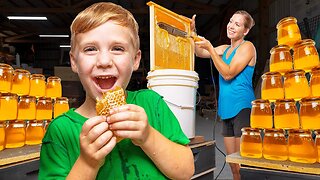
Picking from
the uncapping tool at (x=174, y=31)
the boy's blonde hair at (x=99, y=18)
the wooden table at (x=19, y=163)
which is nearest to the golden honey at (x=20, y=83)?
the wooden table at (x=19, y=163)

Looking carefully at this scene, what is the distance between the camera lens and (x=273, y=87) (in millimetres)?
2459

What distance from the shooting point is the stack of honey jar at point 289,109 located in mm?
2213

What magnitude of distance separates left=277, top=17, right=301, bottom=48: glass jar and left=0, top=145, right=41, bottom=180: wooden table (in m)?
2.14

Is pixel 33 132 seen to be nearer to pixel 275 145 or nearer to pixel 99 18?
pixel 275 145

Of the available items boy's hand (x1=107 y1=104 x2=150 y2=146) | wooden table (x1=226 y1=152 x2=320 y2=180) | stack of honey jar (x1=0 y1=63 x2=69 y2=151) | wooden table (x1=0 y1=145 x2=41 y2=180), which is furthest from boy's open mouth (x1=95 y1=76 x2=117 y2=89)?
stack of honey jar (x1=0 y1=63 x2=69 y2=151)

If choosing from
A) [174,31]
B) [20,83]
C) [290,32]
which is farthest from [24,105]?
[290,32]

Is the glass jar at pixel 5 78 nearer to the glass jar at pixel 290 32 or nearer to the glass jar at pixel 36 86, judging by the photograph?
the glass jar at pixel 36 86

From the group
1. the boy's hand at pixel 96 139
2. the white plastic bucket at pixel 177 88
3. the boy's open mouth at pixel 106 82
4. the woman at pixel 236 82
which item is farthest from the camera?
the woman at pixel 236 82

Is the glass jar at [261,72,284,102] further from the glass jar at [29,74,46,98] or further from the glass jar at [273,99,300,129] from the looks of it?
the glass jar at [29,74,46,98]

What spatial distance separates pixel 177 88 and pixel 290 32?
40.9 inches

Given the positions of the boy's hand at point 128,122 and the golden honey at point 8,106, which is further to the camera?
the golden honey at point 8,106

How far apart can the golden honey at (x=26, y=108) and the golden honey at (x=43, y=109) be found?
74 millimetres

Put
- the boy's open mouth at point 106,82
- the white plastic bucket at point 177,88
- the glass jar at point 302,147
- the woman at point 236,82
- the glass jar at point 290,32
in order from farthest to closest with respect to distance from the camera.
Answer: the woman at point 236,82 → the glass jar at point 290,32 → the white plastic bucket at point 177,88 → the glass jar at point 302,147 → the boy's open mouth at point 106,82

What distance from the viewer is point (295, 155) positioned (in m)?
2.24
